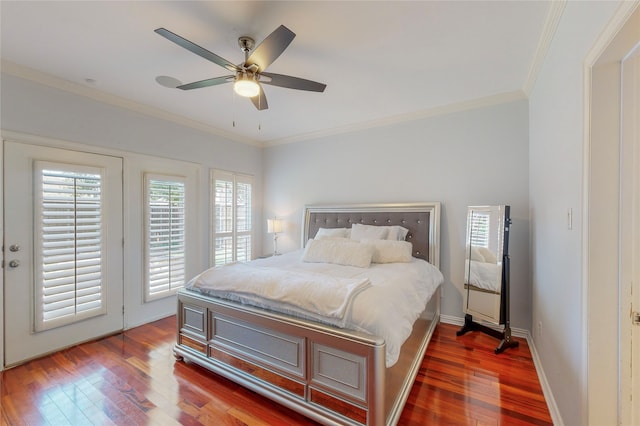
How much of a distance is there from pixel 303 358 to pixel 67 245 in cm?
270

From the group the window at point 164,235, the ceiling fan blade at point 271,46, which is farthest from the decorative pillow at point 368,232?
the window at point 164,235

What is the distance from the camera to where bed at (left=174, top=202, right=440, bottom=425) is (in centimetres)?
162

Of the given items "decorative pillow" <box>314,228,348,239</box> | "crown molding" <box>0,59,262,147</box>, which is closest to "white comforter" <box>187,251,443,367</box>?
"decorative pillow" <box>314,228,348,239</box>

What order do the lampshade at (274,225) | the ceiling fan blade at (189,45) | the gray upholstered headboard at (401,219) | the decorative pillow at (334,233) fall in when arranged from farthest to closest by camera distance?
1. the lampshade at (274,225)
2. the decorative pillow at (334,233)
3. the gray upholstered headboard at (401,219)
4. the ceiling fan blade at (189,45)

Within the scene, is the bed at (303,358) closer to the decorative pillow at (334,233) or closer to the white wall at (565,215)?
the white wall at (565,215)

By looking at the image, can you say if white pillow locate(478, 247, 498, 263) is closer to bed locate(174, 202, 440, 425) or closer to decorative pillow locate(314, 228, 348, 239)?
bed locate(174, 202, 440, 425)

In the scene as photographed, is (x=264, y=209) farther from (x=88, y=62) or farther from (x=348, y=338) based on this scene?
(x=348, y=338)

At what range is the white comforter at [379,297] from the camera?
1.67 m

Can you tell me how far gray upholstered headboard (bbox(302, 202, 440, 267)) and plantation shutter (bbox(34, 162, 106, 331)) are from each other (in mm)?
2742

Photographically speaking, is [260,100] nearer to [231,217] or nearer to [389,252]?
[389,252]

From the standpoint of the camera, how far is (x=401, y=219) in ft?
11.8

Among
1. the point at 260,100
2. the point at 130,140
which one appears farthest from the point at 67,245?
the point at 260,100

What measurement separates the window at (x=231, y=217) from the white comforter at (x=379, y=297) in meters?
1.73

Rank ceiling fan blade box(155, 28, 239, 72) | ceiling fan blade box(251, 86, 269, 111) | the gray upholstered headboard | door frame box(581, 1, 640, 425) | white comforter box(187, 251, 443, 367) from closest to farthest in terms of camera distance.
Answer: door frame box(581, 1, 640, 425)
ceiling fan blade box(155, 28, 239, 72)
white comforter box(187, 251, 443, 367)
ceiling fan blade box(251, 86, 269, 111)
the gray upholstered headboard
